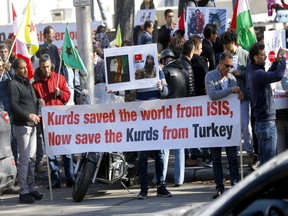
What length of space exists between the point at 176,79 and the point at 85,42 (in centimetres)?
230

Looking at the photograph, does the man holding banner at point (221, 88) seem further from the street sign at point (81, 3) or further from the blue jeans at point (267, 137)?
the street sign at point (81, 3)

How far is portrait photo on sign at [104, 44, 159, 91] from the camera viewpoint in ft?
40.9

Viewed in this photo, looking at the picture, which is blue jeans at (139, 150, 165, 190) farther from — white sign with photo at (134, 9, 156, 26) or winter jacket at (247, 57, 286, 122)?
white sign with photo at (134, 9, 156, 26)

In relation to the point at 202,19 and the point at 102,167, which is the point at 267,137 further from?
the point at 202,19

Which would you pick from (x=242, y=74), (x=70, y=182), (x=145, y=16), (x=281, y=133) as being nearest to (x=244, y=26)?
(x=242, y=74)

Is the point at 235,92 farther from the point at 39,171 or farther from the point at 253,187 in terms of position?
the point at 253,187

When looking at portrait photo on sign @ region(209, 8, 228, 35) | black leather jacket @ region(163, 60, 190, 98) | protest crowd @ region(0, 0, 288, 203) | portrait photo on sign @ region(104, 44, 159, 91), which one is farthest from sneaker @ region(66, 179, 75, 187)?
portrait photo on sign @ region(209, 8, 228, 35)

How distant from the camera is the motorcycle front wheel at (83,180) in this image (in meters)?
12.5

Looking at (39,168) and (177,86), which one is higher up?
(177,86)

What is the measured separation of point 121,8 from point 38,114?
31.8ft

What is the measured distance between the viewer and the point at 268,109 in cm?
1199

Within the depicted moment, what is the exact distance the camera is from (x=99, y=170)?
1288 centimetres

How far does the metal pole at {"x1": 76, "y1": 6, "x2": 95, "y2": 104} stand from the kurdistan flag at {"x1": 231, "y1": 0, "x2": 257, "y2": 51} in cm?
223

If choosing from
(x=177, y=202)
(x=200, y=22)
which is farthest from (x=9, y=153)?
(x=200, y=22)
